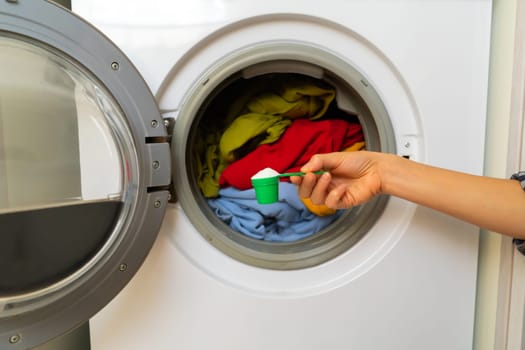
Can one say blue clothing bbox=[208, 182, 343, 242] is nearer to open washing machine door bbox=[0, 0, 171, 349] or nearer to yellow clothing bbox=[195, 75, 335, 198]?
yellow clothing bbox=[195, 75, 335, 198]

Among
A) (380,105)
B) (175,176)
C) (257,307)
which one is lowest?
(257,307)

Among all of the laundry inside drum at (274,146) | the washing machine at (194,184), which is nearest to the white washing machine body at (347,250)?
the washing machine at (194,184)

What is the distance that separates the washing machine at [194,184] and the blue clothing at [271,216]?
3cm

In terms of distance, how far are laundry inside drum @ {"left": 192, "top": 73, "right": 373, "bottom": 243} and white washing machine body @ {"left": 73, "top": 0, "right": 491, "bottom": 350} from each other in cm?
11

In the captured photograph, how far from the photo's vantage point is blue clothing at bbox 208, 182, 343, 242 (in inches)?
29.0

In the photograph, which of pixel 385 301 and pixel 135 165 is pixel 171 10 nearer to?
pixel 135 165

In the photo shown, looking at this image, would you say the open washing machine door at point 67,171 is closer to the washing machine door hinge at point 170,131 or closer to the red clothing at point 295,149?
the washing machine door hinge at point 170,131

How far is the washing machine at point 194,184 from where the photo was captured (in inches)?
20.0

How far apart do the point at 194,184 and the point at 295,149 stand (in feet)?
0.78

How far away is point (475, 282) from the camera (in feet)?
2.22

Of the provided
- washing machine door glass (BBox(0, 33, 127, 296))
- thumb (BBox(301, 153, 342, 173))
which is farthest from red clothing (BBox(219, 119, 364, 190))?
washing machine door glass (BBox(0, 33, 127, 296))

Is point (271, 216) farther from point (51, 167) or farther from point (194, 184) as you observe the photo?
point (51, 167)

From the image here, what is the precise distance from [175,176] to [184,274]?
0.55ft

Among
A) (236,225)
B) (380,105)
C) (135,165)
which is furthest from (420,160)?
(135,165)
